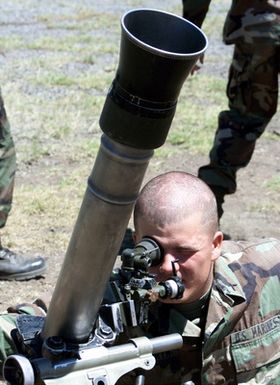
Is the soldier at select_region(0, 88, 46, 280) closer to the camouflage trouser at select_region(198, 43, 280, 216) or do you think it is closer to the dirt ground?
the dirt ground

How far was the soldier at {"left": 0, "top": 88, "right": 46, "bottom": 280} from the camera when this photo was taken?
14.8 feet

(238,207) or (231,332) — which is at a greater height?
(231,332)

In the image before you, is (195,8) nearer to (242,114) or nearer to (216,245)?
(242,114)

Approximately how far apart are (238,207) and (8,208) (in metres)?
1.79

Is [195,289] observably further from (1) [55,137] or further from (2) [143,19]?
(1) [55,137]

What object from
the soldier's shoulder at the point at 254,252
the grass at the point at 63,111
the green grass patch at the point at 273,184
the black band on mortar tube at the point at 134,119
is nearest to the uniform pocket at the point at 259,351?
the soldier's shoulder at the point at 254,252

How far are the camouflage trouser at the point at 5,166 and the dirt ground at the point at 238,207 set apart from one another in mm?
405

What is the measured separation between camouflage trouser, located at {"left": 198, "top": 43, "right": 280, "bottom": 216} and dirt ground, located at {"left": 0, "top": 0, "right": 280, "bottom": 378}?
376 millimetres

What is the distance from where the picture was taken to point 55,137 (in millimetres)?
6734

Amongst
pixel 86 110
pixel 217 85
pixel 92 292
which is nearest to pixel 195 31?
pixel 92 292

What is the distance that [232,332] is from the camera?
111 inches

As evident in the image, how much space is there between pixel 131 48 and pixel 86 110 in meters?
5.99

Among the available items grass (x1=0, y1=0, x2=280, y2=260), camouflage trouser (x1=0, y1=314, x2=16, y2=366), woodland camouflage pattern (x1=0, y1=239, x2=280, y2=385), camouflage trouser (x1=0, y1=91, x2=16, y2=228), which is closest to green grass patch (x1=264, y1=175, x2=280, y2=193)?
grass (x1=0, y1=0, x2=280, y2=260)

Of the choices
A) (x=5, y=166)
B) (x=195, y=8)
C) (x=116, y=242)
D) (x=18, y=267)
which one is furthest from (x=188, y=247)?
(x=195, y=8)
